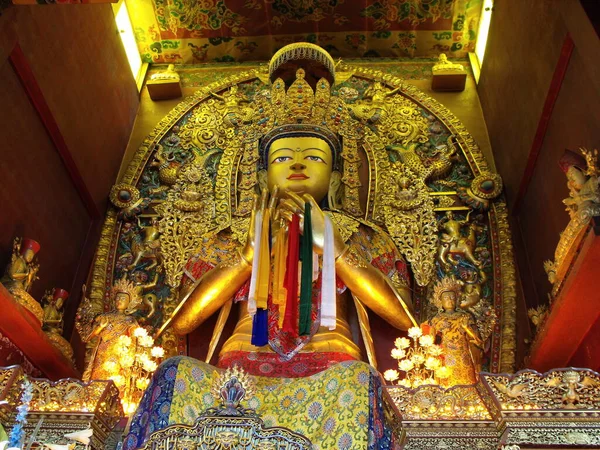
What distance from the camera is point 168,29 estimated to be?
6039 mm

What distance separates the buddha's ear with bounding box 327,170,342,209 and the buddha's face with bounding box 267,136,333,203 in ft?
0.25

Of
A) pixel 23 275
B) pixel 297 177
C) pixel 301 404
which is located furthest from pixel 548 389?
pixel 23 275

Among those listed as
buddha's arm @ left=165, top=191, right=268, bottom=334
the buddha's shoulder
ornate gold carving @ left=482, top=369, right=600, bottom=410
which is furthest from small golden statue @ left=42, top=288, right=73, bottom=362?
ornate gold carving @ left=482, top=369, right=600, bottom=410

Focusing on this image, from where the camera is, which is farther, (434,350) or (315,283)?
(315,283)

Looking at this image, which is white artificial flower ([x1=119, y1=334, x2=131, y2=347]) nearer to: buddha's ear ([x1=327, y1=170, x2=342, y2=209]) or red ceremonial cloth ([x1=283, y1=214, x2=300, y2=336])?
→ red ceremonial cloth ([x1=283, y1=214, x2=300, y2=336])

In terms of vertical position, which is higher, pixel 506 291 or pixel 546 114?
pixel 546 114

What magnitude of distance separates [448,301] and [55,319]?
86.5 inches

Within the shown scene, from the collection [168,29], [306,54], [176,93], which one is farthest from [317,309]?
[168,29]

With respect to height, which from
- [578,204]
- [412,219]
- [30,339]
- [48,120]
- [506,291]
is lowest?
[506,291]

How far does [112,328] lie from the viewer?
13.4ft

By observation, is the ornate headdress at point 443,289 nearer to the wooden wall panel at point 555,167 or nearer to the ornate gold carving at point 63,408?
the wooden wall panel at point 555,167

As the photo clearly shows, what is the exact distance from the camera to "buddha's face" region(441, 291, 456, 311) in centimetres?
407

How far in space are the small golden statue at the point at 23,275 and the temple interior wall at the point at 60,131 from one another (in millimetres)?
85

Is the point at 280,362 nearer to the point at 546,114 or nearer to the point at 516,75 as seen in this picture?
the point at 546,114
